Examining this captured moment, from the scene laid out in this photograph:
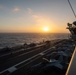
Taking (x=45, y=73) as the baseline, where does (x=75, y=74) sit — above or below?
above

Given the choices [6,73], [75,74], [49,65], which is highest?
[75,74]

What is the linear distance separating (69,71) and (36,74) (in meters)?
18.8

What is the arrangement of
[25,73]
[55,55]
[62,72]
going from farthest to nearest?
[55,55] < [25,73] < [62,72]

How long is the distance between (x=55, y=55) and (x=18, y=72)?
342 inches

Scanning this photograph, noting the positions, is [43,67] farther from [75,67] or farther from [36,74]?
[75,67]

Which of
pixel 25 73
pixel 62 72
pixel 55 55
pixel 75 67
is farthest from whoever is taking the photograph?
pixel 55 55

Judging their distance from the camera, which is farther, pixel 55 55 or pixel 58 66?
pixel 55 55

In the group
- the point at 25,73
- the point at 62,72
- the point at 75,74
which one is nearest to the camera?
the point at 75,74

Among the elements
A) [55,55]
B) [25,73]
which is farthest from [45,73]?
[55,55]

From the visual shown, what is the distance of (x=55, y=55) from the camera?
3006cm

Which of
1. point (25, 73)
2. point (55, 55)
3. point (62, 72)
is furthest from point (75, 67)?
point (55, 55)

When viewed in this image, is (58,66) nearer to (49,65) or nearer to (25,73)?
(49,65)

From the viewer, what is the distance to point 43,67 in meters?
20.8

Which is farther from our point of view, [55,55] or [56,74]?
[55,55]
